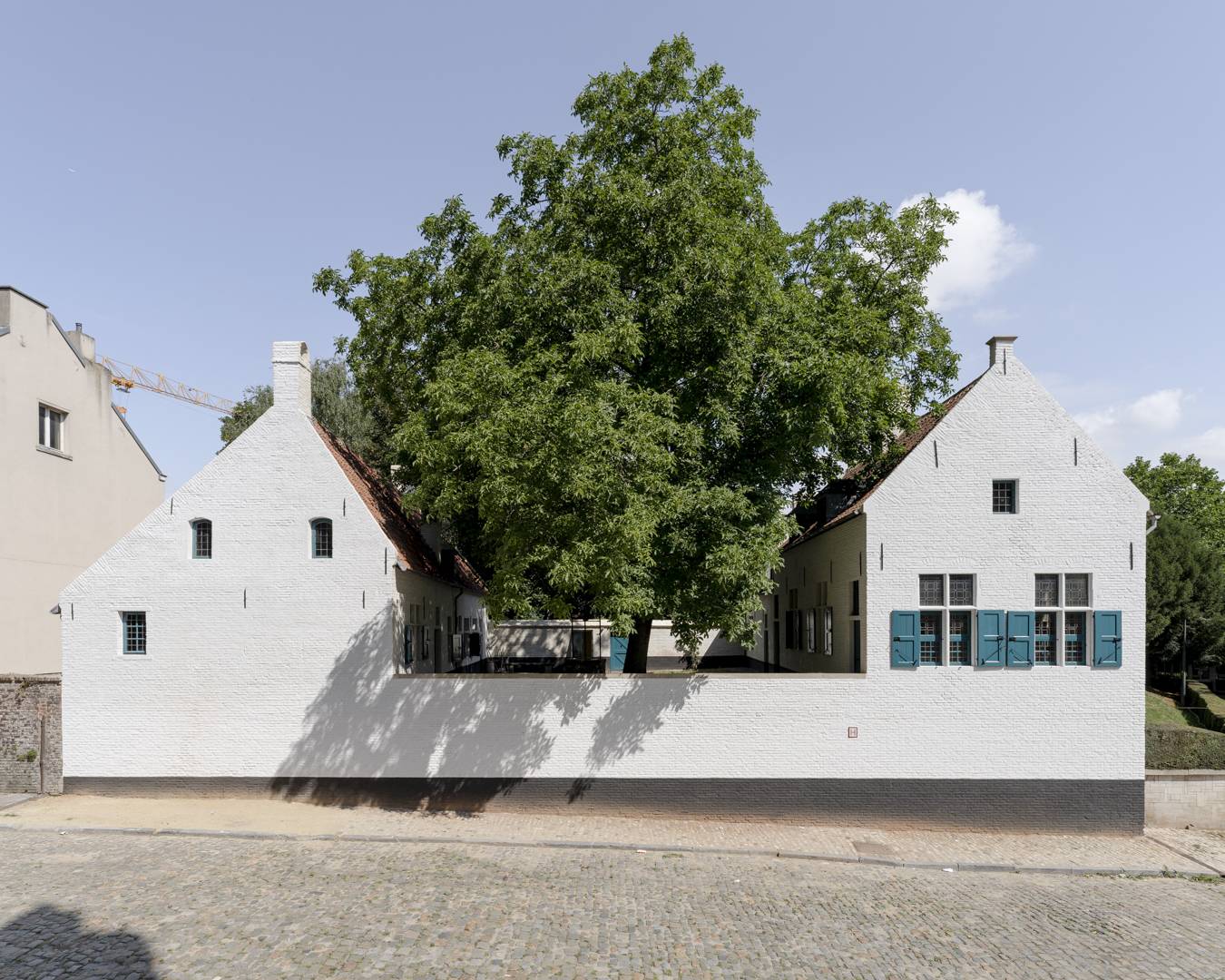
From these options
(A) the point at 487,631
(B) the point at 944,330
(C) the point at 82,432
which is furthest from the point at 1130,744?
(C) the point at 82,432

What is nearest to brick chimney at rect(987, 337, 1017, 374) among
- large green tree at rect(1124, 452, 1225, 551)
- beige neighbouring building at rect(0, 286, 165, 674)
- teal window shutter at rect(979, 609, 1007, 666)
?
teal window shutter at rect(979, 609, 1007, 666)

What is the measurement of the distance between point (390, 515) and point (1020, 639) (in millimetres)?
14197

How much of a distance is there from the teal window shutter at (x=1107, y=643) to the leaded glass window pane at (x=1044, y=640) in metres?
0.76

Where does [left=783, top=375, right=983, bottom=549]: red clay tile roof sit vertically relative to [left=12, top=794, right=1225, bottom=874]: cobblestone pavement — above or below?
above

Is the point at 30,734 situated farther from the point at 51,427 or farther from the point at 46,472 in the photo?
the point at 51,427

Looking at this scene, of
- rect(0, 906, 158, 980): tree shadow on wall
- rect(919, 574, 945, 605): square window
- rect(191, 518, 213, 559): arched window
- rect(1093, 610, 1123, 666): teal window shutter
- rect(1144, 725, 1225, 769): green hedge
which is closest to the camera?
rect(0, 906, 158, 980): tree shadow on wall

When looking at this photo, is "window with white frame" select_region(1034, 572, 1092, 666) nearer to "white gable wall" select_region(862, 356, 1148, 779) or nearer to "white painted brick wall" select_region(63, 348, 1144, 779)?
"white gable wall" select_region(862, 356, 1148, 779)

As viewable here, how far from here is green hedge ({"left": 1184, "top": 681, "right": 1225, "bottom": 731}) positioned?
31.9 m

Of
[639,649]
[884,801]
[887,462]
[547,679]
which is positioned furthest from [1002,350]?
[547,679]

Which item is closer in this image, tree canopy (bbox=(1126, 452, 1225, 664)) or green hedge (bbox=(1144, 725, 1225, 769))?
green hedge (bbox=(1144, 725, 1225, 769))

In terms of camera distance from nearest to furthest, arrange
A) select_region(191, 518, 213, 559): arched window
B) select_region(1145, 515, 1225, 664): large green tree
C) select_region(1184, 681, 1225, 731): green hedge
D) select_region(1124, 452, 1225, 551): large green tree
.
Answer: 1. select_region(191, 518, 213, 559): arched window
2. select_region(1184, 681, 1225, 731): green hedge
3. select_region(1145, 515, 1225, 664): large green tree
4. select_region(1124, 452, 1225, 551): large green tree

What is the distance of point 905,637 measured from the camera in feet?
56.2

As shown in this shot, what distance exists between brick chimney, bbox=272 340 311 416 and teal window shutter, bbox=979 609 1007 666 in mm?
14478

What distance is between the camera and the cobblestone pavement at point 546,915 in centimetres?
1008
